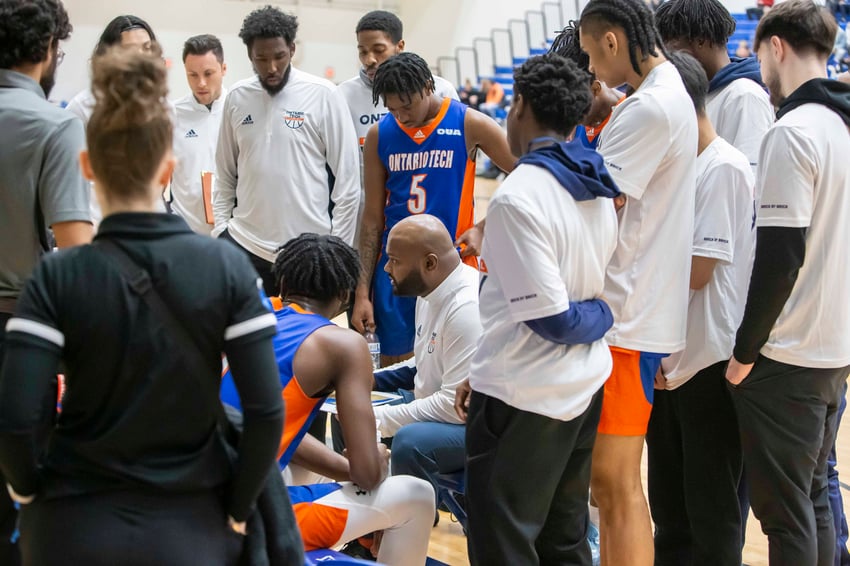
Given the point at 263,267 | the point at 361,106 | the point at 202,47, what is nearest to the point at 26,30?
the point at 263,267

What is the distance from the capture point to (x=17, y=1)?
2.41 m

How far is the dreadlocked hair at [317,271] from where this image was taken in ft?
9.62

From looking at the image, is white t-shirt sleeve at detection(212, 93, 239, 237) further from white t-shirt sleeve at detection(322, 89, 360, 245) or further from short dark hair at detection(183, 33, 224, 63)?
short dark hair at detection(183, 33, 224, 63)

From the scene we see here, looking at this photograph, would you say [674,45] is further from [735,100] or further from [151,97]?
[151,97]

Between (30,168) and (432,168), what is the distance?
2.24m

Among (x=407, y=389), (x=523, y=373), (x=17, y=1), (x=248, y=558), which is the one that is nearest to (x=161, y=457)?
(x=248, y=558)

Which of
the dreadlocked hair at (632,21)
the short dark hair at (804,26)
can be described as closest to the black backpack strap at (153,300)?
the dreadlocked hair at (632,21)

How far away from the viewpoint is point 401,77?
4160 millimetres

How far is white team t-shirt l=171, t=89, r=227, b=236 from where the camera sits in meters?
5.35

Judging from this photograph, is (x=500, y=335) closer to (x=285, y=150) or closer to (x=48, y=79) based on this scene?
(x=48, y=79)

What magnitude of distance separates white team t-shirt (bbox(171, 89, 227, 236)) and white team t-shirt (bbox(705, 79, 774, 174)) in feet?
9.44

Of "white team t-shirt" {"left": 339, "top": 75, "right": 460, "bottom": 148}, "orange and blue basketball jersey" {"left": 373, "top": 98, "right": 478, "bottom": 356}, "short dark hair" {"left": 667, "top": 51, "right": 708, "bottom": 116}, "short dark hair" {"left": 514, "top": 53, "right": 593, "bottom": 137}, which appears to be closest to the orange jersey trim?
"orange and blue basketball jersey" {"left": 373, "top": 98, "right": 478, "bottom": 356}

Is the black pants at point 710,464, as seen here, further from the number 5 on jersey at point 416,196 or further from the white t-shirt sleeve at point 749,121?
the number 5 on jersey at point 416,196

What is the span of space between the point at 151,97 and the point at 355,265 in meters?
1.43
